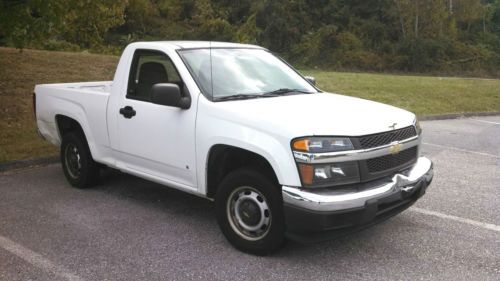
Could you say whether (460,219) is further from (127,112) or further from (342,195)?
(127,112)

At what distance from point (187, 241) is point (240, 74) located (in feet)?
5.61

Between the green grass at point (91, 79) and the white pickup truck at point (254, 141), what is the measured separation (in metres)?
4.09

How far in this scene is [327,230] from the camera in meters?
4.17

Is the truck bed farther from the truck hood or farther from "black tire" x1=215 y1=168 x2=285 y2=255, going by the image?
"black tire" x1=215 y1=168 x2=285 y2=255

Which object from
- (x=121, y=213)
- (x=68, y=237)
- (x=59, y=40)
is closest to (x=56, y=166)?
(x=121, y=213)

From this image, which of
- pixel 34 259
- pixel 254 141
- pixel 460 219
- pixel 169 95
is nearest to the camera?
pixel 254 141

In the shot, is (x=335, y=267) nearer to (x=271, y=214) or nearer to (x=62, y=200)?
(x=271, y=214)

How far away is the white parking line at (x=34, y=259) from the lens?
4270 mm

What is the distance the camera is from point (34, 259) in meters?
4.56

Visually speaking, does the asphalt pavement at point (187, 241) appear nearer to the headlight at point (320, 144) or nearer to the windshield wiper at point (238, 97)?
the headlight at point (320, 144)

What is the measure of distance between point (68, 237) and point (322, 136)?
2.54 metres

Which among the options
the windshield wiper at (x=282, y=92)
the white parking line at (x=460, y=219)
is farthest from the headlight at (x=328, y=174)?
the white parking line at (x=460, y=219)

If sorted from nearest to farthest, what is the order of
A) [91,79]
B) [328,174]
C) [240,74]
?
[328,174]
[240,74]
[91,79]

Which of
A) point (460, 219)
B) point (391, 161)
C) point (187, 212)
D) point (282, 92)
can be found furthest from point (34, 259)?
point (460, 219)
